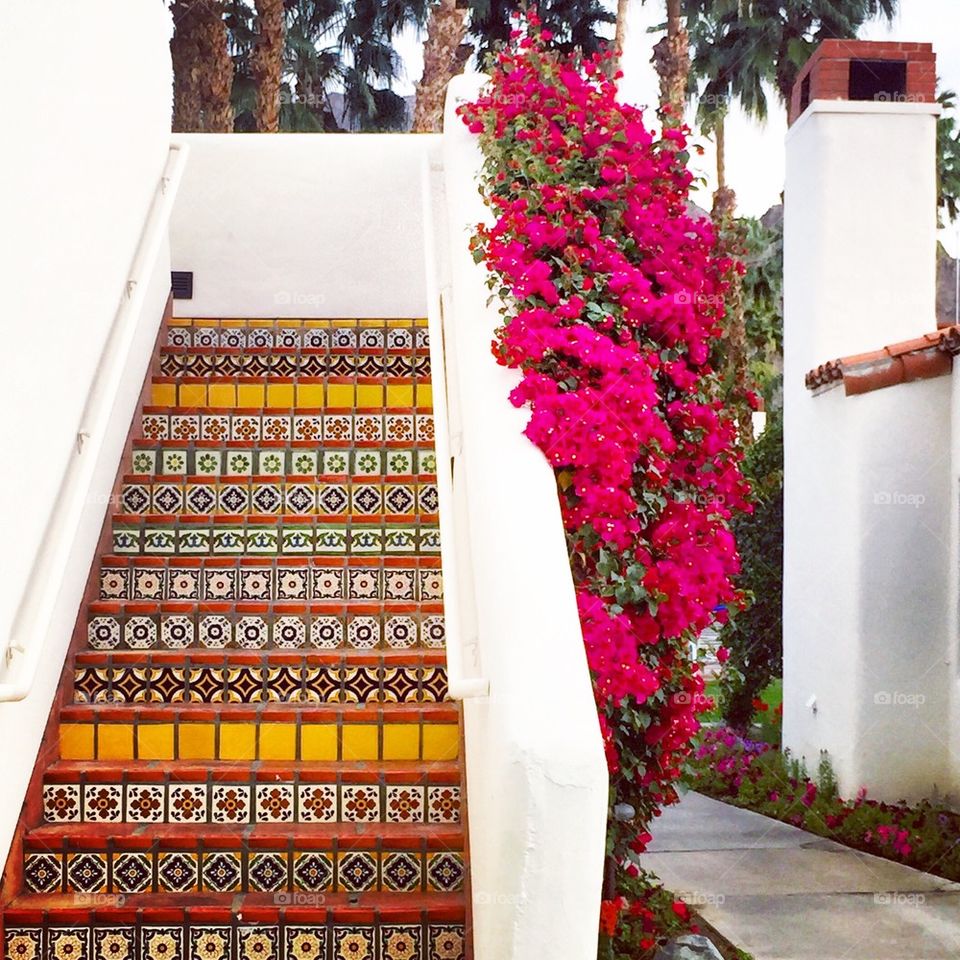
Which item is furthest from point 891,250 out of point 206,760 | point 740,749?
point 206,760

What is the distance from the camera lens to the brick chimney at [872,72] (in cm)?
895

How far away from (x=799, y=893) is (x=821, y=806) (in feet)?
6.18

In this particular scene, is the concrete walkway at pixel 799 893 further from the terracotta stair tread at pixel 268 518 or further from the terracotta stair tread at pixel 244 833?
the terracotta stair tread at pixel 268 518

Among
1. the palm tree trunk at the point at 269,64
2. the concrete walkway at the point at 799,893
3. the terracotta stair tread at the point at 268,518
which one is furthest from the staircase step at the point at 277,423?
the palm tree trunk at the point at 269,64

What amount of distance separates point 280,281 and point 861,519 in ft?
12.9

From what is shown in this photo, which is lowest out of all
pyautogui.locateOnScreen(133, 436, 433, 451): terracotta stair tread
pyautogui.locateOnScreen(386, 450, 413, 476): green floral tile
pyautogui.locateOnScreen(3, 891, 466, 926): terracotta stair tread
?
pyautogui.locateOnScreen(3, 891, 466, 926): terracotta stair tread

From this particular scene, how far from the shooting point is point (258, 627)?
14.6 ft

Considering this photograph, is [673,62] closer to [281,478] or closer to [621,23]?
[621,23]

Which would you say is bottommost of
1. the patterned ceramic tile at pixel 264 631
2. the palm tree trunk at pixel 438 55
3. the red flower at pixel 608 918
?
the red flower at pixel 608 918

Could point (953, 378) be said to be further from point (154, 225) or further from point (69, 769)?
point (69, 769)

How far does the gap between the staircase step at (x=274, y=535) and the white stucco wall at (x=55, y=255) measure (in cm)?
21

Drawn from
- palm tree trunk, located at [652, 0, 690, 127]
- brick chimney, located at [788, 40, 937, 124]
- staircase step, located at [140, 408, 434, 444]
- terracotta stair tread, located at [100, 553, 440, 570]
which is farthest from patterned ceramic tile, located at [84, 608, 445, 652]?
palm tree trunk, located at [652, 0, 690, 127]

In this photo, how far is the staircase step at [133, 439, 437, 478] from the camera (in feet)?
16.8

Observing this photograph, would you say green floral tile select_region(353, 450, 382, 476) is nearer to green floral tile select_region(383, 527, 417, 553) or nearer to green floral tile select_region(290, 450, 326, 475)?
green floral tile select_region(290, 450, 326, 475)
